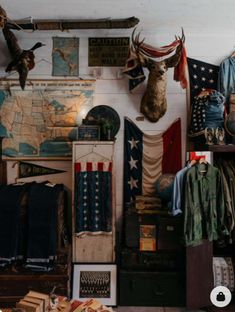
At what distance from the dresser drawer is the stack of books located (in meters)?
1.55

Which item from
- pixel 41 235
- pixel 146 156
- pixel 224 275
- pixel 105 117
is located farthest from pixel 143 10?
pixel 224 275

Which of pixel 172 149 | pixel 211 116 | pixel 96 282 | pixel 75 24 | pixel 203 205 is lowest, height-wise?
pixel 96 282

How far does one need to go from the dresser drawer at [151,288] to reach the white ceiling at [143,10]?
9.09 ft

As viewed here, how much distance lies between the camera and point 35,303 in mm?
1974

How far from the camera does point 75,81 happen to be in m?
4.08

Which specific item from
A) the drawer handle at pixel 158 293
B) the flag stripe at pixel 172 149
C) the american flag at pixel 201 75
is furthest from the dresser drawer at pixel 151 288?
the american flag at pixel 201 75

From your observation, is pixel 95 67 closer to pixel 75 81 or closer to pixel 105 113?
pixel 75 81

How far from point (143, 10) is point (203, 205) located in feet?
6.97

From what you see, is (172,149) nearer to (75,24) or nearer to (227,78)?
(227,78)

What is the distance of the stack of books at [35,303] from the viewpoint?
193 cm

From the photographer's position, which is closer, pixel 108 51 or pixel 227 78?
pixel 227 78

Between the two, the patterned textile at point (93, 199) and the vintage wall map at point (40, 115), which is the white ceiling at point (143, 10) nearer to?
the vintage wall map at point (40, 115)

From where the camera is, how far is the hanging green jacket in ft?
10.7

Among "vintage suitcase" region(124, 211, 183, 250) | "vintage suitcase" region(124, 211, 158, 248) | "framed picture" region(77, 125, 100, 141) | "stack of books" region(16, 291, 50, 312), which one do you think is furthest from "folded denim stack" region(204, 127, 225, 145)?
"stack of books" region(16, 291, 50, 312)
